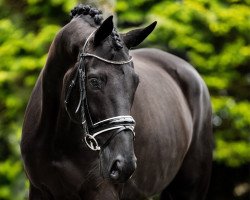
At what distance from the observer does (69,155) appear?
4.92 metres

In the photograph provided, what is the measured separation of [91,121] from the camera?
4340 mm

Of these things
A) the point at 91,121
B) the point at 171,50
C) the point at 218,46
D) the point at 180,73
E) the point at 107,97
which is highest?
the point at 107,97

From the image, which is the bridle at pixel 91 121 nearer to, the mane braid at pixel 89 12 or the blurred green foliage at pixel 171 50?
the mane braid at pixel 89 12

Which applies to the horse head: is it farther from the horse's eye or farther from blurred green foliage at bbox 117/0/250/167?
blurred green foliage at bbox 117/0/250/167

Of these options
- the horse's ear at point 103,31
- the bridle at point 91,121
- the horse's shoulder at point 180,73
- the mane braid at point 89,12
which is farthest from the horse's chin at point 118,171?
the horse's shoulder at point 180,73

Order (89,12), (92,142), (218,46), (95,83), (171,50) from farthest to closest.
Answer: (218,46) < (171,50) < (89,12) < (92,142) < (95,83)

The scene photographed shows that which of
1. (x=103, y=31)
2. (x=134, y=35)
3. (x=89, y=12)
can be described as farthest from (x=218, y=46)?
(x=103, y=31)

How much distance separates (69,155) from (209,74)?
12.4 ft

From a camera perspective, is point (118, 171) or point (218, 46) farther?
point (218, 46)

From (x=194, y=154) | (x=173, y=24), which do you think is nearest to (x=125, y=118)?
(x=194, y=154)

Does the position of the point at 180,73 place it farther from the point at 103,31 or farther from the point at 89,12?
the point at 103,31

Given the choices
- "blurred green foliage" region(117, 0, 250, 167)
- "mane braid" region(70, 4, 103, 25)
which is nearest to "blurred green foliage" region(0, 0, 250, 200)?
"blurred green foliage" region(117, 0, 250, 167)

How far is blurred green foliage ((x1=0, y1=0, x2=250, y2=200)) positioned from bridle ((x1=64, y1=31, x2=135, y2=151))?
3.60 metres

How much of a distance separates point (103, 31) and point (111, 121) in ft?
1.76
